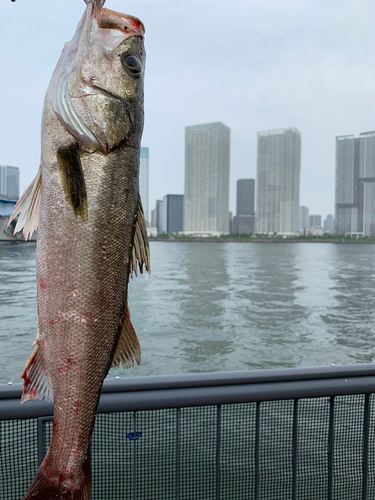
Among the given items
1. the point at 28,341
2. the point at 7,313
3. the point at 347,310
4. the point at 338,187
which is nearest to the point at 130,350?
the point at 28,341

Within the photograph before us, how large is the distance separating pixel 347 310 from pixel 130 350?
2863cm

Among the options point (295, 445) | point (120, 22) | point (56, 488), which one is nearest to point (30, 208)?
point (120, 22)

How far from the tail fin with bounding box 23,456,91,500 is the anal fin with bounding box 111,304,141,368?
376 mm

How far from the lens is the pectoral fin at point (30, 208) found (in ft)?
4.64

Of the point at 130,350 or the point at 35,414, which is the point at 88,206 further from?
the point at 35,414

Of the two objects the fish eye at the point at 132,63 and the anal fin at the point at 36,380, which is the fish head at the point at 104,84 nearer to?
the fish eye at the point at 132,63

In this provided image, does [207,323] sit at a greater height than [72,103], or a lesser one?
lesser

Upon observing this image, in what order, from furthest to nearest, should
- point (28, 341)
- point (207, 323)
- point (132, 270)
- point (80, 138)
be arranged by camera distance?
point (207, 323) < point (28, 341) < point (132, 270) < point (80, 138)

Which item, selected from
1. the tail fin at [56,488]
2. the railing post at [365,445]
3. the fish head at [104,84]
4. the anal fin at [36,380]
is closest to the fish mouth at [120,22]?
the fish head at [104,84]

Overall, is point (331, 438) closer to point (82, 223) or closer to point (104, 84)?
point (82, 223)

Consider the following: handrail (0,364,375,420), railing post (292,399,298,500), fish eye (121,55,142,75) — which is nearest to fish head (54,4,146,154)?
fish eye (121,55,142,75)

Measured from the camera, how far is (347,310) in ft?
91.6

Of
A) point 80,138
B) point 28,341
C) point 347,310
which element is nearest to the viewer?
point 80,138

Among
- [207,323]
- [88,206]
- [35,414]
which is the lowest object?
[207,323]
